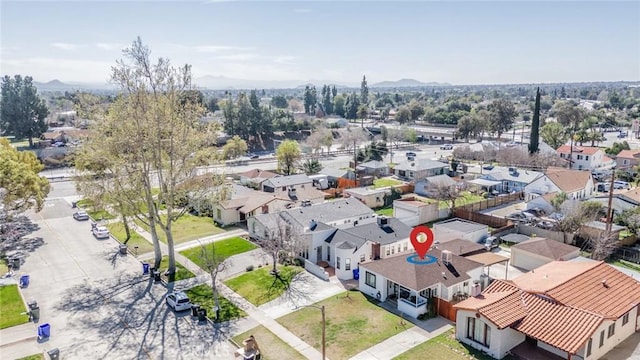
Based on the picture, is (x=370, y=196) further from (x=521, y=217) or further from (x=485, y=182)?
(x=485, y=182)

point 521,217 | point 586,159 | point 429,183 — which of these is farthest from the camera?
point 586,159

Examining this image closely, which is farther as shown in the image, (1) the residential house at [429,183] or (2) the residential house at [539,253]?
(1) the residential house at [429,183]

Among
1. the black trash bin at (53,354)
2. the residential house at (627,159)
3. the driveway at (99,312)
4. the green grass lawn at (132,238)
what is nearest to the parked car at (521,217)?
the driveway at (99,312)

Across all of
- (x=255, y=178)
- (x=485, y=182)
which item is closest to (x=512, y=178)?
(x=485, y=182)

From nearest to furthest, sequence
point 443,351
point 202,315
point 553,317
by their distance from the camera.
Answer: point 553,317 → point 443,351 → point 202,315

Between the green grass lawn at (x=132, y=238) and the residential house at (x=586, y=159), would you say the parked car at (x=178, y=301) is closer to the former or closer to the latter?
the green grass lawn at (x=132, y=238)

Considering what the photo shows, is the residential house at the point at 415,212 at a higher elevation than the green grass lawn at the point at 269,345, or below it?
→ higher

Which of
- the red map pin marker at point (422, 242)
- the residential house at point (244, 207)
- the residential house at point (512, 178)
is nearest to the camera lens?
the red map pin marker at point (422, 242)

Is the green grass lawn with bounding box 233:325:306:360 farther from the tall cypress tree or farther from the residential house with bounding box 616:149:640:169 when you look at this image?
the residential house with bounding box 616:149:640:169
